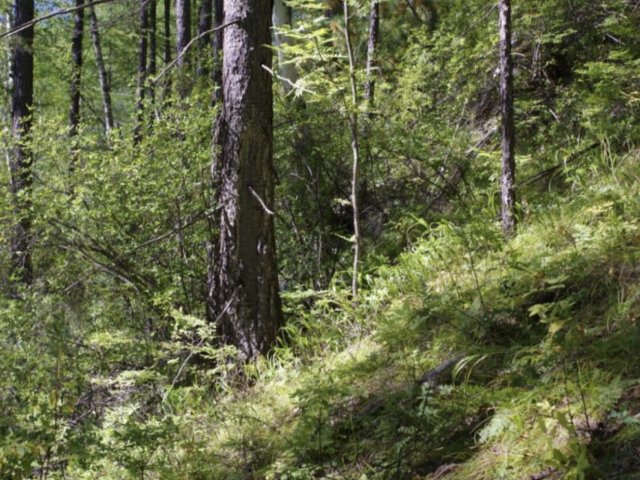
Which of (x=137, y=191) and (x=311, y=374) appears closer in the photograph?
(x=311, y=374)

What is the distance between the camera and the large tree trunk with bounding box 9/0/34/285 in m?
6.25

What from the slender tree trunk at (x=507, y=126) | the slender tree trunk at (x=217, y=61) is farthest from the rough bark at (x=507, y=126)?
the slender tree trunk at (x=217, y=61)

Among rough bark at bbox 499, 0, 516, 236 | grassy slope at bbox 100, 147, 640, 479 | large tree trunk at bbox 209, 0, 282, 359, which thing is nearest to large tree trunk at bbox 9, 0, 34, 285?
large tree trunk at bbox 209, 0, 282, 359

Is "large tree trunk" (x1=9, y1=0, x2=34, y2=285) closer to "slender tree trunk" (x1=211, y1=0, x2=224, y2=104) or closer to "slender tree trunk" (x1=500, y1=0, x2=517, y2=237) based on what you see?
"slender tree trunk" (x1=211, y1=0, x2=224, y2=104)

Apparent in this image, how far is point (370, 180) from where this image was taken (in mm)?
7012

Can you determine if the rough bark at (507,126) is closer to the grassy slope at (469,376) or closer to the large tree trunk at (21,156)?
the grassy slope at (469,376)

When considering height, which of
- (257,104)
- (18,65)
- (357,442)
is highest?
(18,65)

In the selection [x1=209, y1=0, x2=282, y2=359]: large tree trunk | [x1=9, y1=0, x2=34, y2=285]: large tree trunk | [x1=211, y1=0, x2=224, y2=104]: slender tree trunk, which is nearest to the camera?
[x1=209, y1=0, x2=282, y2=359]: large tree trunk

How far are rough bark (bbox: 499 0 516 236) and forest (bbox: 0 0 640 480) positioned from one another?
2 centimetres

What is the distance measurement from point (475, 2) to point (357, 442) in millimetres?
6941

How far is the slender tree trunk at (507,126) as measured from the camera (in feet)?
15.5

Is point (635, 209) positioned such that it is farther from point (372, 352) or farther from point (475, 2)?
point (475, 2)

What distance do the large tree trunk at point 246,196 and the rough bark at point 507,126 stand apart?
1852 mm

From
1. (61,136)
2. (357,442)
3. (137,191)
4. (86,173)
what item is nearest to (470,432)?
(357,442)
